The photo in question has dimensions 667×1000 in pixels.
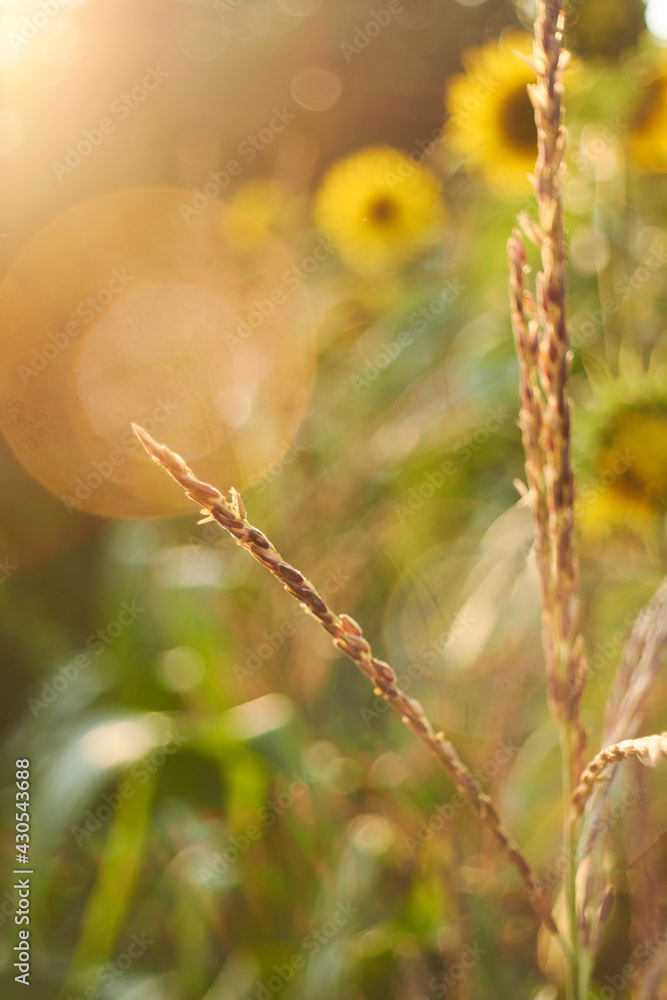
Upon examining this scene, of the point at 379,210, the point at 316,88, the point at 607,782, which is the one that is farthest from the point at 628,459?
the point at 316,88

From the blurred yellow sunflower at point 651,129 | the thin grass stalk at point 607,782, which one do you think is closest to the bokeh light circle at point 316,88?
the blurred yellow sunflower at point 651,129

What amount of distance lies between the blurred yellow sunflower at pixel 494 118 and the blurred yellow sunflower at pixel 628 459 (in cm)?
41

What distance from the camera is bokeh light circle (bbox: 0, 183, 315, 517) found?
32.9 inches

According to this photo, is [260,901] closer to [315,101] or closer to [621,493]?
[621,493]

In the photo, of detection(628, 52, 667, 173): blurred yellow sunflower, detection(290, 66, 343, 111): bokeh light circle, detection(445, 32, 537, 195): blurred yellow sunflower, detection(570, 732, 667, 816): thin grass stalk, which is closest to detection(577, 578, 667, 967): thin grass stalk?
detection(570, 732, 667, 816): thin grass stalk

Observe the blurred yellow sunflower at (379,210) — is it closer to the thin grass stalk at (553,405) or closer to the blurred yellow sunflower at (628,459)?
the blurred yellow sunflower at (628,459)

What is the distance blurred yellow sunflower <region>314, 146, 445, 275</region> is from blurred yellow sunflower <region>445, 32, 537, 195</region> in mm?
234

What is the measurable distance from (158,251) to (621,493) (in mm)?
1235

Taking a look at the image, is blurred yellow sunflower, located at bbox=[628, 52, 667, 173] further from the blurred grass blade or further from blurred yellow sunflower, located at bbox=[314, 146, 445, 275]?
the blurred grass blade

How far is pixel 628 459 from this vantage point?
68cm

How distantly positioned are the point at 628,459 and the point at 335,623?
0.57 metres

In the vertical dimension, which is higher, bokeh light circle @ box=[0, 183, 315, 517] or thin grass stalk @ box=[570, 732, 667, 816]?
bokeh light circle @ box=[0, 183, 315, 517]

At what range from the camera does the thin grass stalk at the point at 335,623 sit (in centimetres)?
18

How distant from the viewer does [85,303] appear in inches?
61.1
